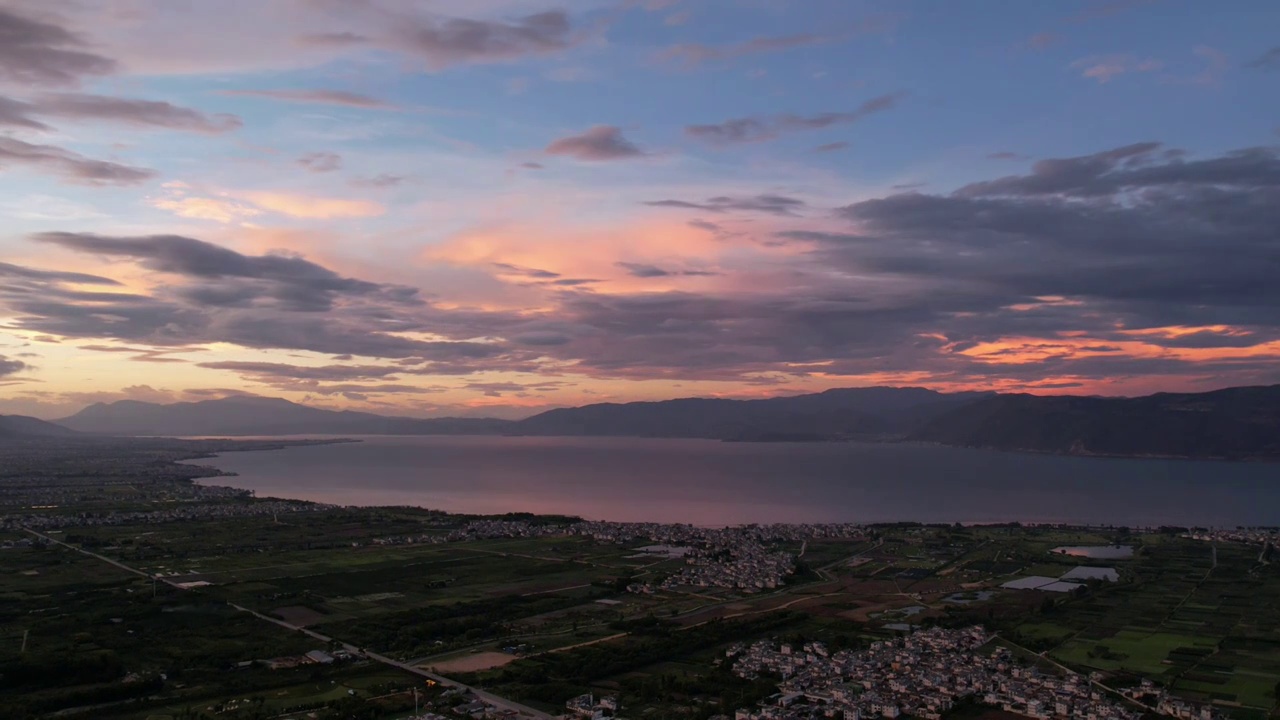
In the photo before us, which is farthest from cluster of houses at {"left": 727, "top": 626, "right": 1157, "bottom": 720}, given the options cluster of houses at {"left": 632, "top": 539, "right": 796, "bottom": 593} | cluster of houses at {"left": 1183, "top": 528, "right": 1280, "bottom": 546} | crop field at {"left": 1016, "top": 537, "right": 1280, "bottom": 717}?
cluster of houses at {"left": 1183, "top": 528, "right": 1280, "bottom": 546}

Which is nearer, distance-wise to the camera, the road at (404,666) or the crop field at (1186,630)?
the road at (404,666)

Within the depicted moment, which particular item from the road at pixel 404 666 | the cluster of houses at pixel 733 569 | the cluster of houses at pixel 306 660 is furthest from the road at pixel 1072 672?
the cluster of houses at pixel 306 660

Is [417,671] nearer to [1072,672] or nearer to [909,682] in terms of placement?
[909,682]

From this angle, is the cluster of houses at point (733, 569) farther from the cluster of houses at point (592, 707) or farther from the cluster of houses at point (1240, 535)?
the cluster of houses at point (1240, 535)

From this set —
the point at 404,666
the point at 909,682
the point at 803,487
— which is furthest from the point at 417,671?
the point at 803,487

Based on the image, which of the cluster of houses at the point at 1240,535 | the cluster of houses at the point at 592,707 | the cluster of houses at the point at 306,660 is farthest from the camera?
the cluster of houses at the point at 1240,535

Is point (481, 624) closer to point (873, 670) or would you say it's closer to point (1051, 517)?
point (873, 670)
